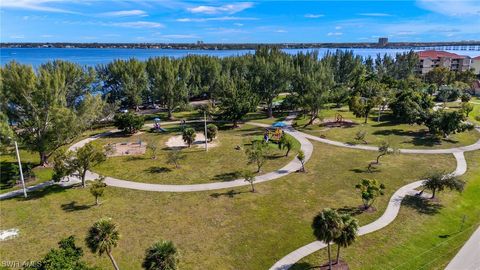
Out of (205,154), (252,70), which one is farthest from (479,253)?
(252,70)

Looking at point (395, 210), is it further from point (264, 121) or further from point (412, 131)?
point (264, 121)

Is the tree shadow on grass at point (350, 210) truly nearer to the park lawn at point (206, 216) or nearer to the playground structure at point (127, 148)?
the park lawn at point (206, 216)

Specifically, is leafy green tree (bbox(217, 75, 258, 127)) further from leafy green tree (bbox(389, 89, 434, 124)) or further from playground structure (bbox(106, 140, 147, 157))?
leafy green tree (bbox(389, 89, 434, 124))

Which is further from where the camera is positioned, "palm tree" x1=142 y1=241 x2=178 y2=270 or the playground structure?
the playground structure

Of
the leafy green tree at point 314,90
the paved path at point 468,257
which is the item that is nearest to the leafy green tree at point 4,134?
the paved path at point 468,257

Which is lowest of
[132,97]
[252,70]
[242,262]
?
[242,262]

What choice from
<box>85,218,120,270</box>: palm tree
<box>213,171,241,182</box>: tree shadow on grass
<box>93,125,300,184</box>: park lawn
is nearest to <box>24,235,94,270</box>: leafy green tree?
<box>85,218,120,270</box>: palm tree
